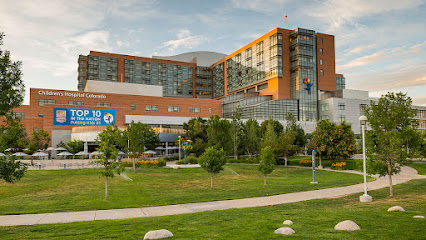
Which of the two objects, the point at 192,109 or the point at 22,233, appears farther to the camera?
the point at 192,109

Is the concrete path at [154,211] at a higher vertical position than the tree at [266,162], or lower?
lower

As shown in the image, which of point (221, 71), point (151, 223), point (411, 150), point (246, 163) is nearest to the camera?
point (151, 223)

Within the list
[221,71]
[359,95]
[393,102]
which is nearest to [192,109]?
[221,71]

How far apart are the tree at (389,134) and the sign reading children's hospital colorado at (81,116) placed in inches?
2858

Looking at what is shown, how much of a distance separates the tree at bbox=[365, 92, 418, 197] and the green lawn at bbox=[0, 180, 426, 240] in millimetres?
3109

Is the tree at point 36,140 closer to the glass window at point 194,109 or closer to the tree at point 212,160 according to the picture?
the tree at point 212,160

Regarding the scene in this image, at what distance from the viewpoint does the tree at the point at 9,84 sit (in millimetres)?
12445

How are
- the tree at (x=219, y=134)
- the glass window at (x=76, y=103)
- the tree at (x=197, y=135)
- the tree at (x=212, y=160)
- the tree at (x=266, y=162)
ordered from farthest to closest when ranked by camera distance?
the glass window at (x=76, y=103) → the tree at (x=197, y=135) → the tree at (x=219, y=134) → the tree at (x=266, y=162) → the tree at (x=212, y=160)

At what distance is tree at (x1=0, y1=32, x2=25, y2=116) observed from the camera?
490 inches

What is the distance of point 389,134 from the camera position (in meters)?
18.2

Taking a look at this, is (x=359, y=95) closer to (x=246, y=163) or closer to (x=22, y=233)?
(x=246, y=163)

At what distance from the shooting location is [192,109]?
98688 mm

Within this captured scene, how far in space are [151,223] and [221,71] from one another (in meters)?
131

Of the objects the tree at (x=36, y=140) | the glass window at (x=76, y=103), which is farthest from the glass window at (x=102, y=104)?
the tree at (x=36, y=140)
